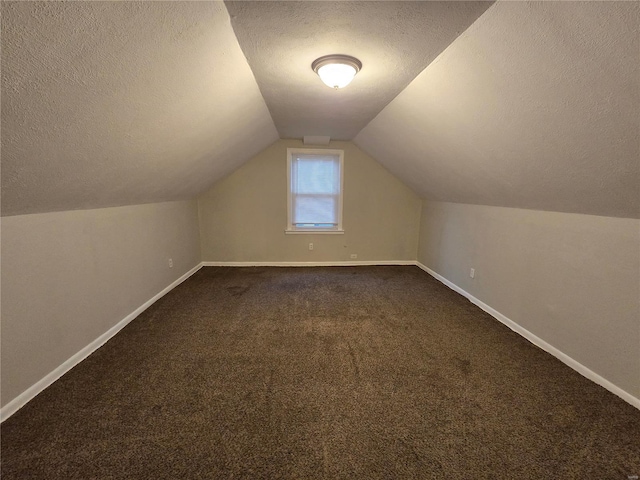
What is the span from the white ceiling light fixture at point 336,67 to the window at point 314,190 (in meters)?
2.69

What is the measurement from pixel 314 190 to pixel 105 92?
11.5 feet

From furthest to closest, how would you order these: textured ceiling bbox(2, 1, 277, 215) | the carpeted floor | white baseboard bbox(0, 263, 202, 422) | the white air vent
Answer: the white air vent, white baseboard bbox(0, 263, 202, 422), the carpeted floor, textured ceiling bbox(2, 1, 277, 215)

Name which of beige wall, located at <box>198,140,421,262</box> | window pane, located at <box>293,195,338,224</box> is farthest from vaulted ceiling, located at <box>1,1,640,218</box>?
window pane, located at <box>293,195,338,224</box>

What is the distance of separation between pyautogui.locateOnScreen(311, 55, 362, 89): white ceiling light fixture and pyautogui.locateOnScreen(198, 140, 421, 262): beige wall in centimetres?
270

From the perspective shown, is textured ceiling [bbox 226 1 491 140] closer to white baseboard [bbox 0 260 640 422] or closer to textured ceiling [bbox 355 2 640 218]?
textured ceiling [bbox 355 2 640 218]

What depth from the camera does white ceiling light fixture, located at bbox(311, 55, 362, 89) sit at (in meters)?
1.76

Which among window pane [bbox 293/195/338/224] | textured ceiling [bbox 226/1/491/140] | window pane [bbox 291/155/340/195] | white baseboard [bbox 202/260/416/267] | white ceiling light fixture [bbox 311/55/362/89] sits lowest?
white baseboard [bbox 202/260/416/267]

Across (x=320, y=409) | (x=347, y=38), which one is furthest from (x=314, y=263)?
(x=347, y=38)

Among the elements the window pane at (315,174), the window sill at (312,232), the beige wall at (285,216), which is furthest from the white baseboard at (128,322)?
the window pane at (315,174)

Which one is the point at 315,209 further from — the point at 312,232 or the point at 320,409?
the point at 320,409

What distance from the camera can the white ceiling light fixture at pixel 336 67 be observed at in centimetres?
176

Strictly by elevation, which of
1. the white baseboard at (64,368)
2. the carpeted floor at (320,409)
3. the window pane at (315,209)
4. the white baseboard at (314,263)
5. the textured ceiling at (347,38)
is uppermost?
the textured ceiling at (347,38)

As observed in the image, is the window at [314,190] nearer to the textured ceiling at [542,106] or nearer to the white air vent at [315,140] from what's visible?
the white air vent at [315,140]

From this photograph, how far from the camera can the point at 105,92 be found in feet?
4.22
